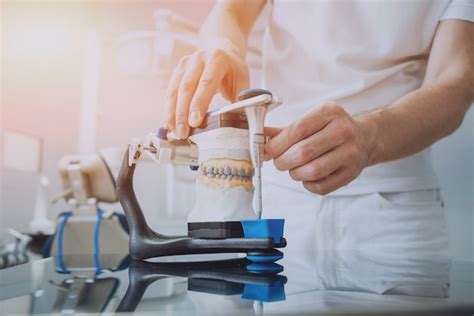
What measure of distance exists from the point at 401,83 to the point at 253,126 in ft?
1.99

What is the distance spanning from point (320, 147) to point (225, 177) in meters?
0.15

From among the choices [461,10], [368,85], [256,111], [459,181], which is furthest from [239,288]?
[459,181]

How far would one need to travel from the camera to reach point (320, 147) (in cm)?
68

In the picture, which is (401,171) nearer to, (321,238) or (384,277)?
(321,238)

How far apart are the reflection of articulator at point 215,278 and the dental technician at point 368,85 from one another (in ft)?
1.11

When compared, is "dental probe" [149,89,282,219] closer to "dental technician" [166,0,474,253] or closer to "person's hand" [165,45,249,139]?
"person's hand" [165,45,249,139]

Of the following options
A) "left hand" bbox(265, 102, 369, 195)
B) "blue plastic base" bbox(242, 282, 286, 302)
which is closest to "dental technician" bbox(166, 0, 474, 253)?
"left hand" bbox(265, 102, 369, 195)

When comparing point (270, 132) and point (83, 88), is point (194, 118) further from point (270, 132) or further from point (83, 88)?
point (83, 88)

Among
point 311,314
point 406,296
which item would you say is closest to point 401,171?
point 406,296

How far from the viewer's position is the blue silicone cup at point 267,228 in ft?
1.94

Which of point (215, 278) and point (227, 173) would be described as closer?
point (215, 278)

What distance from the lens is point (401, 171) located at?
106 centimetres

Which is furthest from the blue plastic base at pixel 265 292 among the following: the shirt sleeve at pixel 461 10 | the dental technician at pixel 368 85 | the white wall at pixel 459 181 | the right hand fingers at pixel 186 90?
the white wall at pixel 459 181

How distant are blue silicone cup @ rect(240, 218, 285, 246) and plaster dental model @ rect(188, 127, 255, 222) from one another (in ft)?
0.15
